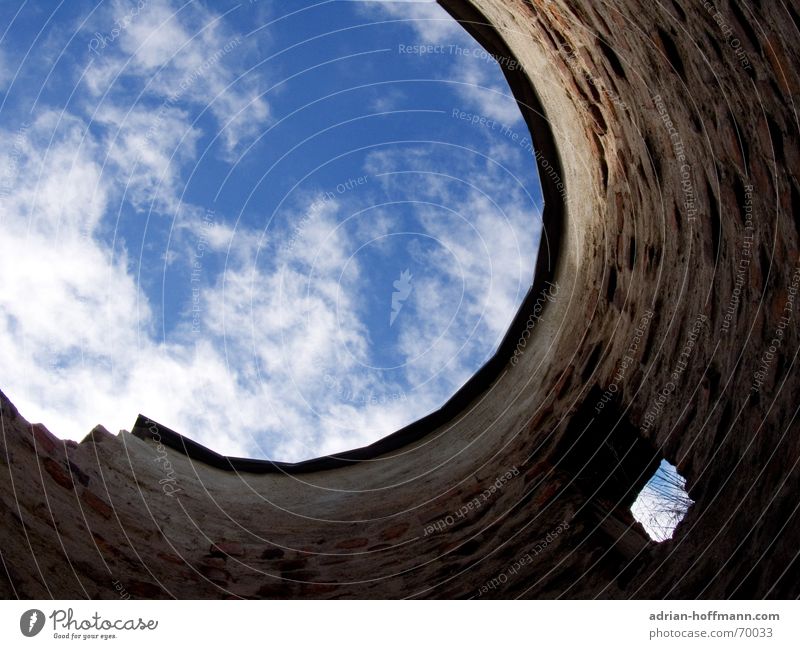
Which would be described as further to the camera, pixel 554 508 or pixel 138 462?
pixel 138 462

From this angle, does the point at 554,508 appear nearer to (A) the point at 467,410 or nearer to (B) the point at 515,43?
(A) the point at 467,410

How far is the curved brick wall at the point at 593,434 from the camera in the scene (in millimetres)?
3461

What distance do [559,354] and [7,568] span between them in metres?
5.28

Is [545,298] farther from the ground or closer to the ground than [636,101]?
farther from the ground

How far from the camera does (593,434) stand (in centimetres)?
579

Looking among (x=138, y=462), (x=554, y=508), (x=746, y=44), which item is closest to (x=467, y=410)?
(x=554, y=508)

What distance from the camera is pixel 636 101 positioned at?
4.88m

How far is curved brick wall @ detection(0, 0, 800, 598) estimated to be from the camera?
3461mm

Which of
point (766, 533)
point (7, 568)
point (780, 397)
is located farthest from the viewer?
point (780, 397)

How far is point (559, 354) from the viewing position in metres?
6.81
